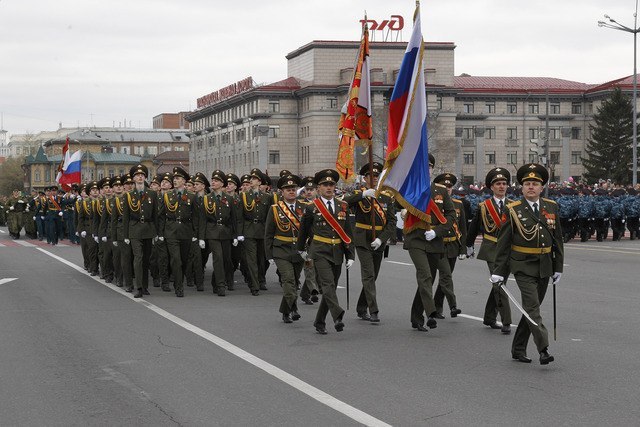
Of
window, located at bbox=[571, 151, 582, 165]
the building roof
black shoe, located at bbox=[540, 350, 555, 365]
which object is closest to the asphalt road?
black shoe, located at bbox=[540, 350, 555, 365]

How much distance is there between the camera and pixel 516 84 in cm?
11019

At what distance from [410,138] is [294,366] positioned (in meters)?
4.02

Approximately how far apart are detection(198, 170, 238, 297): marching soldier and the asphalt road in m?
1.03


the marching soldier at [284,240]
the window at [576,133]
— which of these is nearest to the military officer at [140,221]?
the marching soldier at [284,240]

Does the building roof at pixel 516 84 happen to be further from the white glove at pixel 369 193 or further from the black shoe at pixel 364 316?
the white glove at pixel 369 193

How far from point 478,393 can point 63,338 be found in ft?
17.3

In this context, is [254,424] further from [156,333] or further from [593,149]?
[593,149]

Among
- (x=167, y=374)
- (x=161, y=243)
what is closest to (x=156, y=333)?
(x=167, y=374)

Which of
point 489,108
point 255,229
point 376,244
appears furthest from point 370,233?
point 489,108

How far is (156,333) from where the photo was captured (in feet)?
39.0

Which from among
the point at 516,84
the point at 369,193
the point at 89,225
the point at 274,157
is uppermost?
the point at 516,84

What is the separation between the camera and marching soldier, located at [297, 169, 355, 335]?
465 inches

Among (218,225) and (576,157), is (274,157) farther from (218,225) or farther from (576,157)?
(218,225)

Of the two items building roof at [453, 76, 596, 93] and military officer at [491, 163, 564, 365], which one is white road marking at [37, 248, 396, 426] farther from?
building roof at [453, 76, 596, 93]
